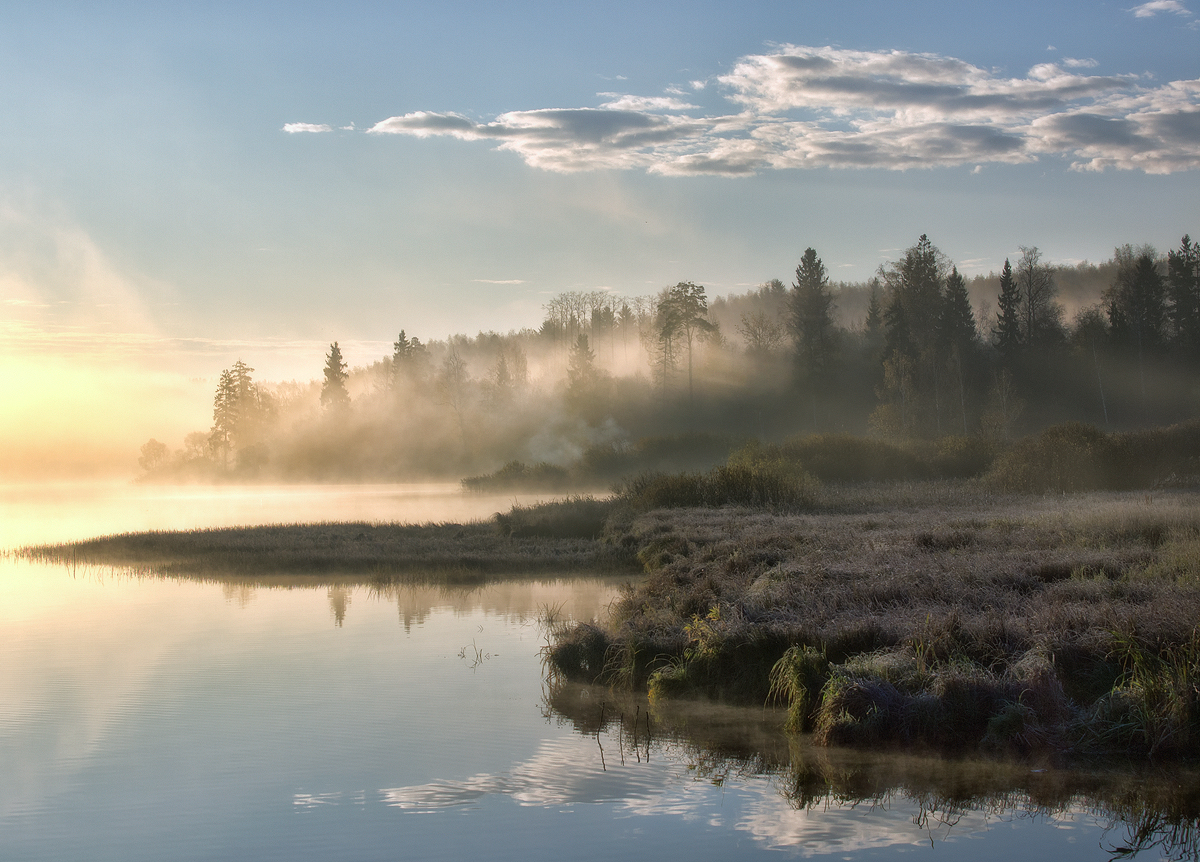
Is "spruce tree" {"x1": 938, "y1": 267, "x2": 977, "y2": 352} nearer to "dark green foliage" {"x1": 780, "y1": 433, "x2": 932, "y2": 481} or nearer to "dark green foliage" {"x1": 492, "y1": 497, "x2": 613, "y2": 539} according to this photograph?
"dark green foliage" {"x1": 780, "y1": 433, "x2": 932, "y2": 481}

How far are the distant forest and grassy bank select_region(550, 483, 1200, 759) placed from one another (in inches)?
1869

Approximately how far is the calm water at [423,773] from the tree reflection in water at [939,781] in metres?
0.03

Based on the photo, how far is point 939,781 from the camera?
8578mm

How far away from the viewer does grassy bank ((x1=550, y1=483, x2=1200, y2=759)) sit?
9281 millimetres

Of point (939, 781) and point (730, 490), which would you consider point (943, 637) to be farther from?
point (730, 490)

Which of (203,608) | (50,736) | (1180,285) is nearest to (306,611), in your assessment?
(203,608)

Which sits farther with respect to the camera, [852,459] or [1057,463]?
[852,459]

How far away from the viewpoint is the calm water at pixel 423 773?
24.7 ft

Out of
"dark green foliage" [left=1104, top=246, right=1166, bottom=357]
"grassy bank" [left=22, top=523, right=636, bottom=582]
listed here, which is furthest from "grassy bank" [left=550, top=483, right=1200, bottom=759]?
"dark green foliage" [left=1104, top=246, right=1166, bottom=357]

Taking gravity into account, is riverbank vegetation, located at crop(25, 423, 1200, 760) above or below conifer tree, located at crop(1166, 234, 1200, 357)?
below

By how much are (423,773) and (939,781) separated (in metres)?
4.80

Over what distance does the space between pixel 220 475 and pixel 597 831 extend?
107874 millimetres

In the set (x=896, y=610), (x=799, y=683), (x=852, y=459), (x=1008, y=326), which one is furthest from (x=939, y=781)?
(x=1008, y=326)

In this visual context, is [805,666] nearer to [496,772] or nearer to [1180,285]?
[496,772]
